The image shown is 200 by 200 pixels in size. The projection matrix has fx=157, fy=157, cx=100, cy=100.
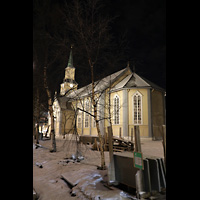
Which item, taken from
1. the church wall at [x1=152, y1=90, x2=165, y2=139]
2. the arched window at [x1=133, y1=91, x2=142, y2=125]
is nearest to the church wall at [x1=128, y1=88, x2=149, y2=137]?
the arched window at [x1=133, y1=91, x2=142, y2=125]

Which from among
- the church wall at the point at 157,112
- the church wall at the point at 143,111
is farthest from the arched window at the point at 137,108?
the church wall at the point at 157,112

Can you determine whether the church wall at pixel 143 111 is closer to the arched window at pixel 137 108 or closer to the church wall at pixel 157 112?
the arched window at pixel 137 108

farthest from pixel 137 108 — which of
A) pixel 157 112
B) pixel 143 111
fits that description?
pixel 157 112

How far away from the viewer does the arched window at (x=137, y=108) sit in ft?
59.1

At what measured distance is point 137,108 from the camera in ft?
59.9

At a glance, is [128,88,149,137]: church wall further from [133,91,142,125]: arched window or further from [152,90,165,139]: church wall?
[152,90,165,139]: church wall

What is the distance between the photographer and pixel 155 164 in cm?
425
